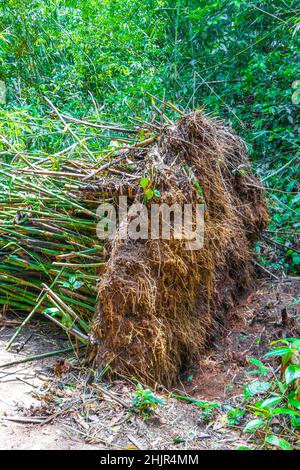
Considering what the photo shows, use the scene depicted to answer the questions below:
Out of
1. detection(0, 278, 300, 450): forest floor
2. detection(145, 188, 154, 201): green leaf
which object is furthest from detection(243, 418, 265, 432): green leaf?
detection(145, 188, 154, 201): green leaf

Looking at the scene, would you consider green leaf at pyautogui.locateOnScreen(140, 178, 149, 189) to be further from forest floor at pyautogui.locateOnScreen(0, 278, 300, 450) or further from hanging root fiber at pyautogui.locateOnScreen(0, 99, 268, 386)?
forest floor at pyautogui.locateOnScreen(0, 278, 300, 450)

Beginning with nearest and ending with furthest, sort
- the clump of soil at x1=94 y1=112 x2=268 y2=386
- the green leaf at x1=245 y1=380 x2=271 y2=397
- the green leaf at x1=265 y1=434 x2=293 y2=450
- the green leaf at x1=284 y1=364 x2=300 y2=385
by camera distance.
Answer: the green leaf at x1=265 y1=434 x2=293 y2=450 → the green leaf at x1=284 y1=364 x2=300 y2=385 → the green leaf at x1=245 y1=380 x2=271 y2=397 → the clump of soil at x1=94 y1=112 x2=268 y2=386

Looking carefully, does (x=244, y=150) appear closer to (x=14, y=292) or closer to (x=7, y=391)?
(x=14, y=292)

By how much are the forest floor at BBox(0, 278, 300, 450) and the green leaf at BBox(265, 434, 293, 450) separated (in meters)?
0.14

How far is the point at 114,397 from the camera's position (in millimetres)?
2090

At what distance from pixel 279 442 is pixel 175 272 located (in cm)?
104

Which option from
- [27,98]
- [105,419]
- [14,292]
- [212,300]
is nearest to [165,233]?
[212,300]

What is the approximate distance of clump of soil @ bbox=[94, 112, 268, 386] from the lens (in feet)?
7.59

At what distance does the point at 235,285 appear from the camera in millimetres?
3227

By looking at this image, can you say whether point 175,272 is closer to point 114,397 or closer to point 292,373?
point 114,397

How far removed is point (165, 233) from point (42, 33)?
591 cm

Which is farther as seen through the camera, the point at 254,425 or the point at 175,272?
the point at 175,272

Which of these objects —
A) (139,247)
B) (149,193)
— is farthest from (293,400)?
(149,193)

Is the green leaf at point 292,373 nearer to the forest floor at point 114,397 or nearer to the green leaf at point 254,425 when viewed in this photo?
the green leaf at point 254,425
